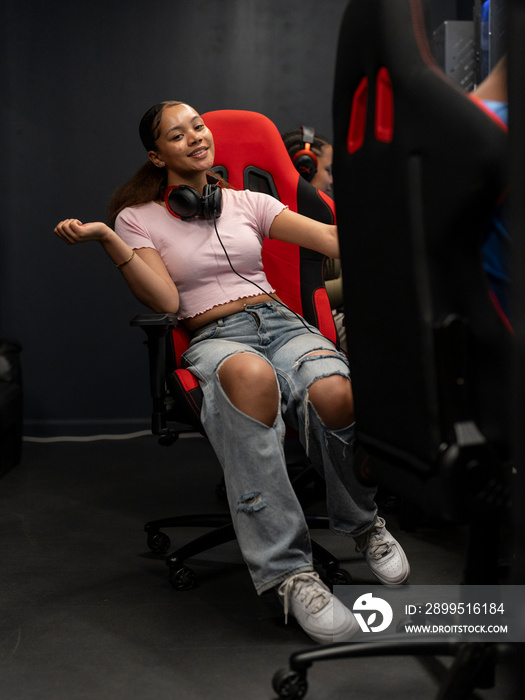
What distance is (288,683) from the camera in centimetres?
111

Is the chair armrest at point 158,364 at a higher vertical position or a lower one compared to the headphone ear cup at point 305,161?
lower

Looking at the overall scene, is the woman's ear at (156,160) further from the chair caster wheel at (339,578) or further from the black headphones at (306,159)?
the chair caster wheel at (339,578)

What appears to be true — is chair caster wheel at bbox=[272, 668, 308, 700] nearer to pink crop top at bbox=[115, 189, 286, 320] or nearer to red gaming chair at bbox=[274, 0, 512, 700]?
red gaming chair at bbox=[274, 0, 512, 700]

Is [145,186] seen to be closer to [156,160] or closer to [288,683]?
[156,160]

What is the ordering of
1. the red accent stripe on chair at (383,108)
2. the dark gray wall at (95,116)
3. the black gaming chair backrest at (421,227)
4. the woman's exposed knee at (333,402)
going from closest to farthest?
the black gaming chair backrest at (421,227) < the red accent stripe on chair at (383,108) < the woman's exposed knee at (333,402) < the dark gray wall at (95,116)

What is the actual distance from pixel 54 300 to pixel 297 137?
1504mm

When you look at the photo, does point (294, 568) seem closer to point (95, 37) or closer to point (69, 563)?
point (69, 563)

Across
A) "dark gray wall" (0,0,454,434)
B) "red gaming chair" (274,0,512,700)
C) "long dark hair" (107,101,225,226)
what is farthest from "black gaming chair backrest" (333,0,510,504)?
"dark gray wall" (0,0,454,434)

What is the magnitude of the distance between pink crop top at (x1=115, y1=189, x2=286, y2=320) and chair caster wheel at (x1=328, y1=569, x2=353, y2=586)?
66 cm

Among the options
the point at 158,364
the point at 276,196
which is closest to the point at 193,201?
the point at 276,196

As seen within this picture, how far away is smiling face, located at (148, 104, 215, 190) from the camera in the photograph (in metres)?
1.76

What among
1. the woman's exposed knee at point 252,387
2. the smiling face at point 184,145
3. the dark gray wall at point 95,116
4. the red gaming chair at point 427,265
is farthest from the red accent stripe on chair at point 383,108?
the dark gray wall at point 95,116

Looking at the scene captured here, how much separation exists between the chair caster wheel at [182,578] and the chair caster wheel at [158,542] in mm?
224

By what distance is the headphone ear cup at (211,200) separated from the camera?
1.71 m
